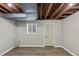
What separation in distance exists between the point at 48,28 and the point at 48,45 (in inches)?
51.1

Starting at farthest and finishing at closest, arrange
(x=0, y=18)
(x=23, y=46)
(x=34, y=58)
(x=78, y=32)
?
(x=23, y=46) → (x=0, y=18) → (x=78, y=32) → (x=34, y=58)

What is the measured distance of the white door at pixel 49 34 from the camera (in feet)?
34.7

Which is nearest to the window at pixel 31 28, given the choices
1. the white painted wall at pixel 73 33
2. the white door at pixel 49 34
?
the white door at pixel 49 34

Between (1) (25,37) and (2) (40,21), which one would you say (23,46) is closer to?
(1) (25,37)

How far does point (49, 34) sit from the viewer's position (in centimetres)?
1064

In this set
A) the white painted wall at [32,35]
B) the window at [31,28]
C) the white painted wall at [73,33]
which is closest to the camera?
the white painted wall at [73,33]

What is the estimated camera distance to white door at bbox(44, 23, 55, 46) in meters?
10.6

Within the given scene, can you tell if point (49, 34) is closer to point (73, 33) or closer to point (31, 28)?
point (31, 28)

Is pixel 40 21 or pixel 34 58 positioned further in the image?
pixel 40 21

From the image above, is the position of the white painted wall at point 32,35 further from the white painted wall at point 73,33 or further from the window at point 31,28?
the white painted wall at point 73,33

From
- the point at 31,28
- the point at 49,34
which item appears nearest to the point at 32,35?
the point at 31,28

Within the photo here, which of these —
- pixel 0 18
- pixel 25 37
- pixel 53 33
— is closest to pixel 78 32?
pixel 0 18

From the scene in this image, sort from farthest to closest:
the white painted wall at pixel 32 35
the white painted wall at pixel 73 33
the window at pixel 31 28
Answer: the window at pixel 31 28 → the white painted wall at pixel 32 35 → the white painted wall at pixel 73 33

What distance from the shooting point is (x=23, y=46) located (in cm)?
1044
